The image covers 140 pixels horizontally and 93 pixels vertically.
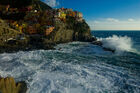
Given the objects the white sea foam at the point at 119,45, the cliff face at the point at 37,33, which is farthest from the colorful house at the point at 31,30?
the white sea foam at the point at 119,45

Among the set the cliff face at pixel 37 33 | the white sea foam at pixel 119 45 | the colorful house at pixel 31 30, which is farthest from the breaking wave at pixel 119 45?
the colorful house at pixel 31 30

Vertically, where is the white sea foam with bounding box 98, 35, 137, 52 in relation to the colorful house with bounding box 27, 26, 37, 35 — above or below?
below

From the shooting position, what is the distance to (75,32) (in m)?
39.6

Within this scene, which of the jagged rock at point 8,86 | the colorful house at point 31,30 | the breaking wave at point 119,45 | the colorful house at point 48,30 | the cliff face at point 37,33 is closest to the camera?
the jagged rock at point 8,86

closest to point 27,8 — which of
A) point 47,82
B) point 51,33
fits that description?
point 47,82

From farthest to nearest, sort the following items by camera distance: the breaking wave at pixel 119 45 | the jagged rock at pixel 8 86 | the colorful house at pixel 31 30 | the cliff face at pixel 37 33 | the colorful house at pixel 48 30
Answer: the colorful house at pixel 31 30 → the colorful house at pixel 48 30 → the breaking wave at pixel 119 45 → the cliff face at pixel 37 33 → the jagged rock at pixel 8 86

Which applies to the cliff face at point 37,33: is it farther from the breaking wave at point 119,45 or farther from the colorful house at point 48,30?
the breaking wave at point 119,45

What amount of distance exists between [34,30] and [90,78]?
2751cm

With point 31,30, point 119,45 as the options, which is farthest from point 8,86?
point 31,30

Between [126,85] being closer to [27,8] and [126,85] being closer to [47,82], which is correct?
[47,82]

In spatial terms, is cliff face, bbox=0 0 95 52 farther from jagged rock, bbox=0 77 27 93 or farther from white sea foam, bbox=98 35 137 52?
jagged rock, bbox=0 77 27 93

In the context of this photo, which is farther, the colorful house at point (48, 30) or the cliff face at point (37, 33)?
the colorful house at point (48, 30)

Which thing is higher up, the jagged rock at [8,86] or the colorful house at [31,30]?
the colorful house at [31,30]

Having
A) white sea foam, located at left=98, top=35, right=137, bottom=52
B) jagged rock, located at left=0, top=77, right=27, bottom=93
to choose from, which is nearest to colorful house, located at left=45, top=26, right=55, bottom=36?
white sea foam, located at left=98, top=35, right=137, bottom=52
